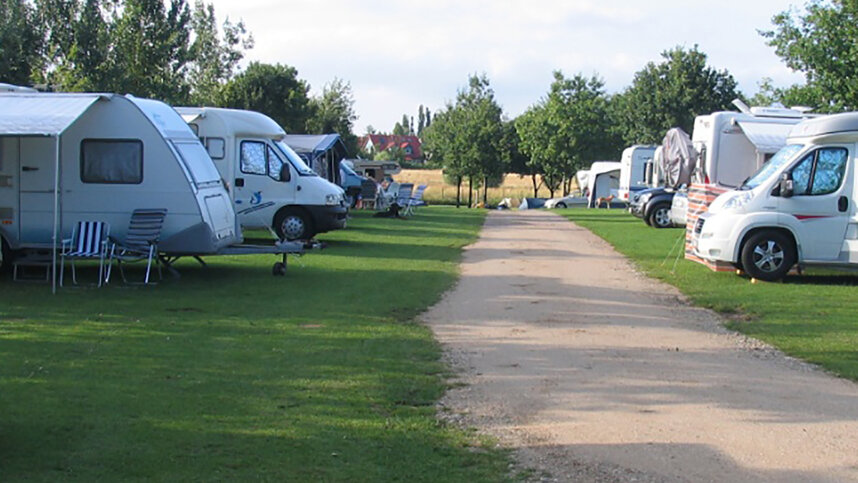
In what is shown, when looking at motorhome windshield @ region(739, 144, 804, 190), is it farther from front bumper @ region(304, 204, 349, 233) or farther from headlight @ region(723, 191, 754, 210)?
front bumper @ region(304, 204, 349, 233)

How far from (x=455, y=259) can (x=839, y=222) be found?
7.02 metres

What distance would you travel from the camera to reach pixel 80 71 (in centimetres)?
3188

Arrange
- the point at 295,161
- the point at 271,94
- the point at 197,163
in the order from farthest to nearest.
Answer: the point at 271,94, the point at 295,161, the point at 197,163

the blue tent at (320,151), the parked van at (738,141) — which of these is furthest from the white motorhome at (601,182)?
the parked van at (738,141)

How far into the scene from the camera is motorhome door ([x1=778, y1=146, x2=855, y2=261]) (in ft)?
47.8

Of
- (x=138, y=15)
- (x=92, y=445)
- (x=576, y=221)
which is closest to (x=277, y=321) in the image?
(x=92, y=445)

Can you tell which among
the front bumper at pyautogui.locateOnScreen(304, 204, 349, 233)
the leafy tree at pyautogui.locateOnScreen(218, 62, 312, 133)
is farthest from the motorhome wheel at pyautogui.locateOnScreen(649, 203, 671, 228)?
the leafy tree at pyautogui.locateOnScreen(218, 62, 312, 133)

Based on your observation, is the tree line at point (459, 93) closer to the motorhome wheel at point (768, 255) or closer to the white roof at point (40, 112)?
the white roof at point (40, 112)

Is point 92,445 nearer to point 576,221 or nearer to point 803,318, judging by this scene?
point 803,318

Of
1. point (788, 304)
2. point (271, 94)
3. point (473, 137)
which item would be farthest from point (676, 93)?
point (788, 304)

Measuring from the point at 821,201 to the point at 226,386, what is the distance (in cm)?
1092

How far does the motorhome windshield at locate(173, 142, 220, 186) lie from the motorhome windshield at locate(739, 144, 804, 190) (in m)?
8.97

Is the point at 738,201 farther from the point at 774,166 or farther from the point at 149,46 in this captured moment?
the point at 149,46

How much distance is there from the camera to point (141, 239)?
13.2 meters
